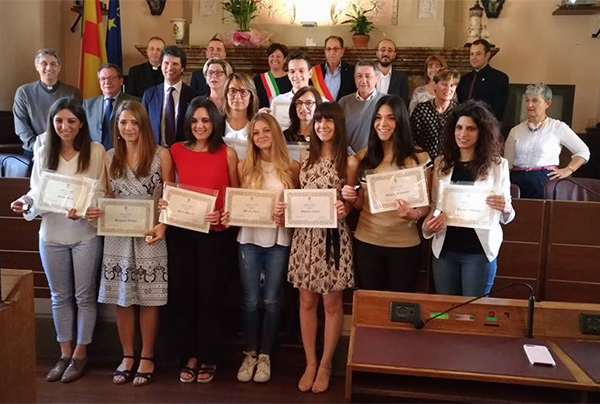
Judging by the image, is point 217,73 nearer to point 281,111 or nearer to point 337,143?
point 281,111

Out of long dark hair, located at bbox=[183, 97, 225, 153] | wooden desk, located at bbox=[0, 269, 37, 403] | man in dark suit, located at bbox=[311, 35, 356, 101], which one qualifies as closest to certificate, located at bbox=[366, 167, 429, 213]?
long dark hair, located at bbox=[183, 97, 225, 153]

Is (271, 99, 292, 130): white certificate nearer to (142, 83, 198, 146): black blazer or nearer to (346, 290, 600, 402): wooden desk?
(142, 83, 198, 146): black blazer

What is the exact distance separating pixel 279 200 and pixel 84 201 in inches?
36.8

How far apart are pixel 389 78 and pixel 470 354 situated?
3449 millimetres

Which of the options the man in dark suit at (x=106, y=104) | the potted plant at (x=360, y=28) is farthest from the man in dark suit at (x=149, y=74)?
the potted plant at (x=360, y=28)

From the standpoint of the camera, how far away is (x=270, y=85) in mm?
4332

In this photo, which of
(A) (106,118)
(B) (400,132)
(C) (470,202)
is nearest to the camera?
(C) (470,202)

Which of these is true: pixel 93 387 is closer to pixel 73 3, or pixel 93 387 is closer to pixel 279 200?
pixel 279 200

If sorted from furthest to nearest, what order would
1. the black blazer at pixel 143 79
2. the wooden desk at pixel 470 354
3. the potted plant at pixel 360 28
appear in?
the potted plant at pixel 360 28 < the black blazer at pixel 143 79 < the wooden desk at pixel 470 354

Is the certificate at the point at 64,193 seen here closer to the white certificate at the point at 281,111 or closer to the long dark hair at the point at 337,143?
the long dark hair at the point at 337,143

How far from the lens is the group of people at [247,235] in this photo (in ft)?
8.55

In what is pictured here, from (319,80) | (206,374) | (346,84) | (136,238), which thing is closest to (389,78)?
(346,84)

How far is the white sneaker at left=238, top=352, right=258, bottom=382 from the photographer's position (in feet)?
9.82

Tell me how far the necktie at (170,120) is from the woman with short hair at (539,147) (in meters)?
2.25
